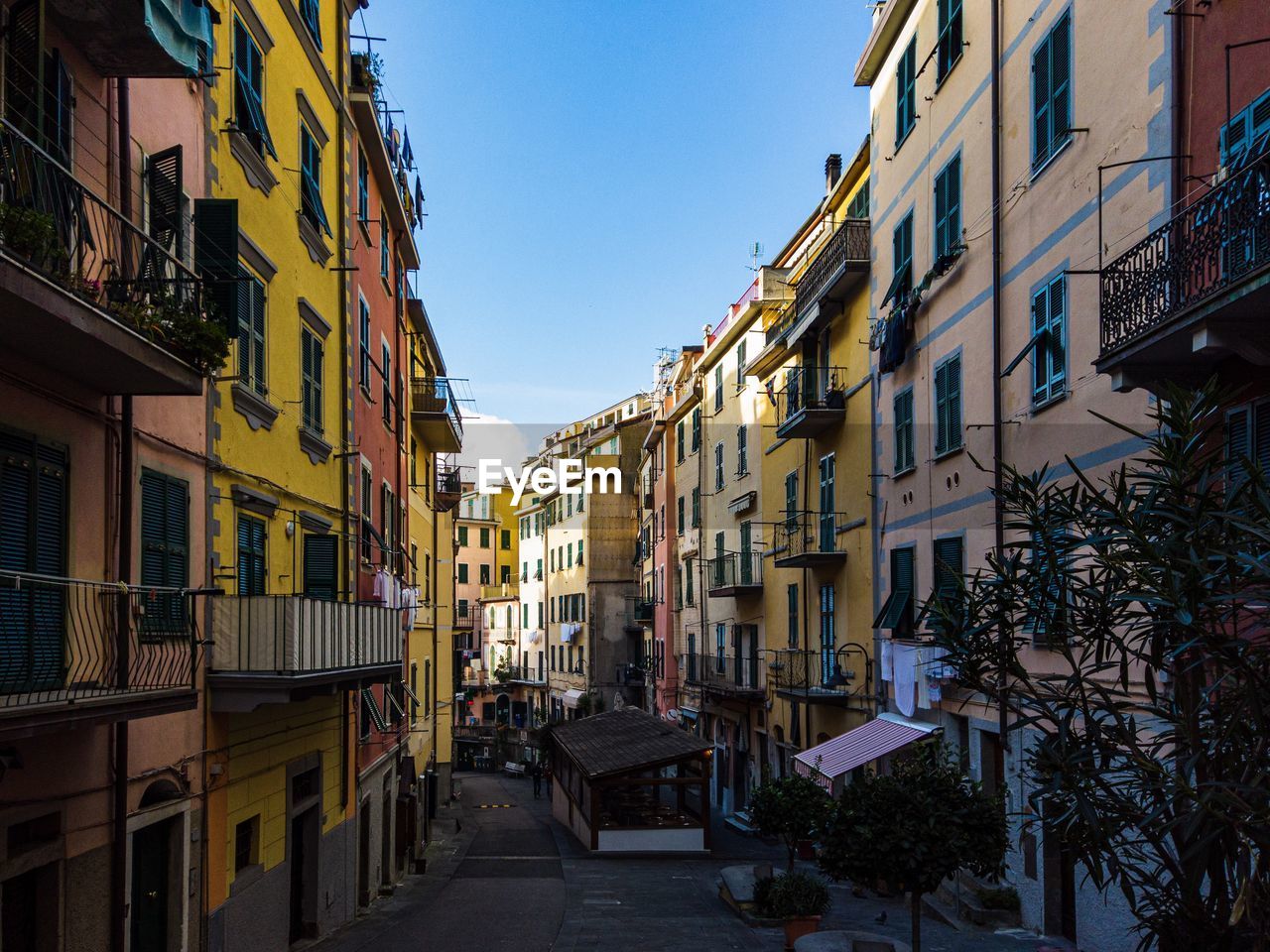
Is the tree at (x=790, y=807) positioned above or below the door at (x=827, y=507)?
below

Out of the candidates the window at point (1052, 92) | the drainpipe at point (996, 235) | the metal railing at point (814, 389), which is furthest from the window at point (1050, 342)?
the metal railing at point (814, 389)

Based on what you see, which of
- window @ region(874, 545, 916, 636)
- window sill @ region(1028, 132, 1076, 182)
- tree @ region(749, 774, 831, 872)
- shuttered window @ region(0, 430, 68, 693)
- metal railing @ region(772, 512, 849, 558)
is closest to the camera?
shuttered window @ region(0, 430, 68, 693)

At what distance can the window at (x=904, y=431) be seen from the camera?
22.5 metres

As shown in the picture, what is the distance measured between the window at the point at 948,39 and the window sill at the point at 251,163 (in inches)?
437

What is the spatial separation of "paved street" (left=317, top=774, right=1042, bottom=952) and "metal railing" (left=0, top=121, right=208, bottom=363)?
1128 cm

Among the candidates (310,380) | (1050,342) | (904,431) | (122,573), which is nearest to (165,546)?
(122,573)

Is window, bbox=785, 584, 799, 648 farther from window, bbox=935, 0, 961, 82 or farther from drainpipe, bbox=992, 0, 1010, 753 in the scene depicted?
window, bbox=935, 0, 961, 82

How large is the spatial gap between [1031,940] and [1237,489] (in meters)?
12.2

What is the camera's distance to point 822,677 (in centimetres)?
2775

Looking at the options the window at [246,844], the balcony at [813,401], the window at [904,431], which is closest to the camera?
the window at [246,844]

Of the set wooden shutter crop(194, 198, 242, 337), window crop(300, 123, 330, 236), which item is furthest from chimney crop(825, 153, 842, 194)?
wooden shutter crop(194, 198, 242, 337)

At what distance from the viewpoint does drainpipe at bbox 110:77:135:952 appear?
10773 millimetres

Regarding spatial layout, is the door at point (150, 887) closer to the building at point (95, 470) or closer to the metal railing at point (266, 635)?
the building at point (95, 470)

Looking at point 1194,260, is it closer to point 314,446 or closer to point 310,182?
point 314,446
